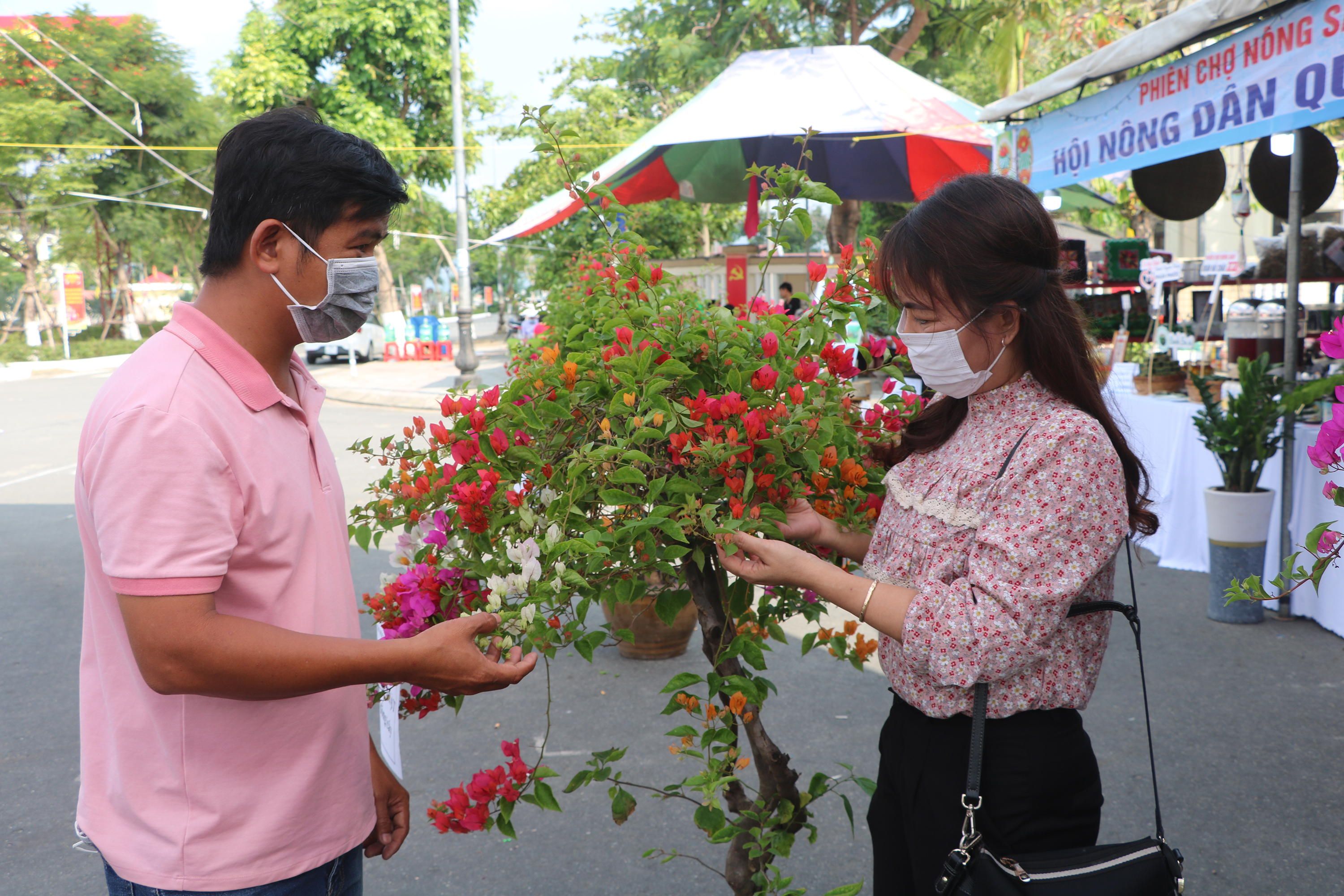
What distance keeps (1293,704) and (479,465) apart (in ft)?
13.6

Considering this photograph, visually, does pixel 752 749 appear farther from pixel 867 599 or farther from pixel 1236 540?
pixel 1236 540

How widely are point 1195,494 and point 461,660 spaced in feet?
19.6

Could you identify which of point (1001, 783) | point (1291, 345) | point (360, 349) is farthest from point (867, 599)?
point (360, 349)

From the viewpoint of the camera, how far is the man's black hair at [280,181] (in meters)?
1.39

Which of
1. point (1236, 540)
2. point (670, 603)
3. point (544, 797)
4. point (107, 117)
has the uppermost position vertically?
point (107, 117)

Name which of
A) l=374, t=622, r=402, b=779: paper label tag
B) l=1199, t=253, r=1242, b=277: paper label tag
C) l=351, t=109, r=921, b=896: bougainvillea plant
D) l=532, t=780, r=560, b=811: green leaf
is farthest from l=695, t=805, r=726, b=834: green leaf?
l=1199, t=253, r=1242, b=277: paper label tag

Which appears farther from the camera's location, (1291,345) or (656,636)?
(1291,345)

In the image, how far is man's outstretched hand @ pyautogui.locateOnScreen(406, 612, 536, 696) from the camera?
1.34 m

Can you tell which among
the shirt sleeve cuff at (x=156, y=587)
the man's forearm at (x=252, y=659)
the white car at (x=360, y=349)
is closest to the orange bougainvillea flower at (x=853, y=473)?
the man's forearm at (x=252, y=659)

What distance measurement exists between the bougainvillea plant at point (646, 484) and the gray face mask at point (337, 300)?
243mm

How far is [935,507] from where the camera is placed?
1.63 m

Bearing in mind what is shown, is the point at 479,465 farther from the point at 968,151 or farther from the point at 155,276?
the point at 155,276

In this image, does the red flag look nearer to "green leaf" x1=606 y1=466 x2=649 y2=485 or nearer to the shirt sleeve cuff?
"green leaf" x1=606 y1=466 x2=649 y2=485

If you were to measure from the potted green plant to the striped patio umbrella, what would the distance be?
2.85 m
